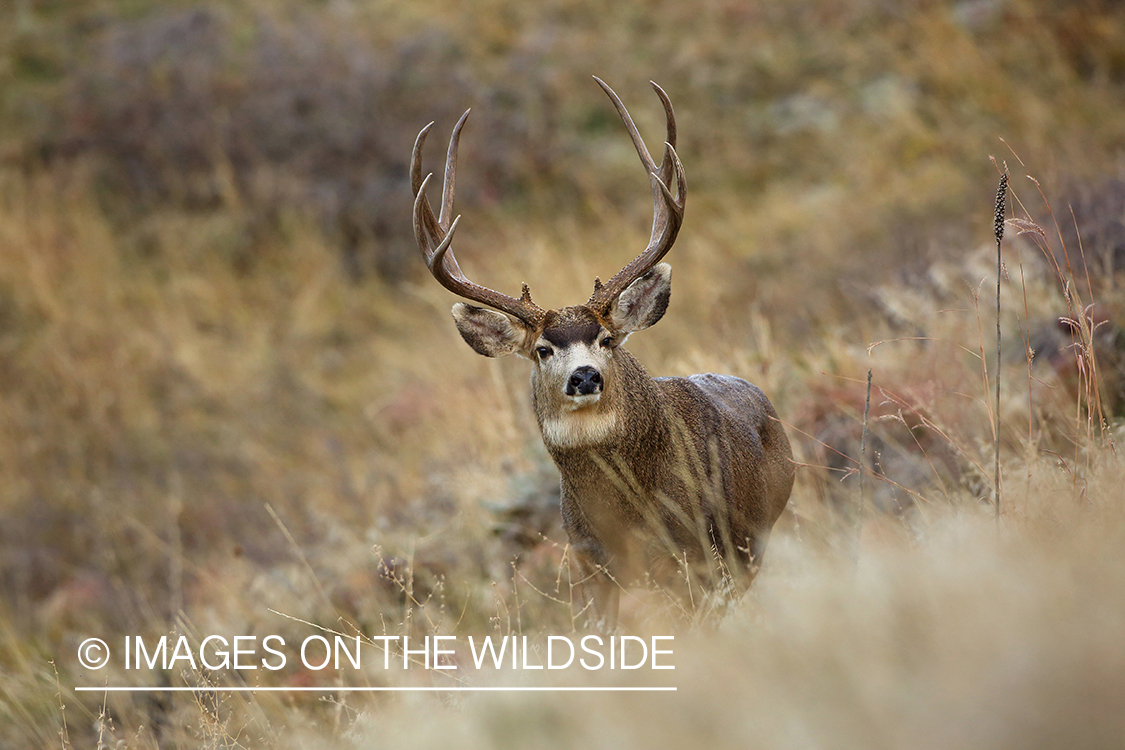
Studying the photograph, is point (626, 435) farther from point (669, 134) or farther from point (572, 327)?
point (669, 134)

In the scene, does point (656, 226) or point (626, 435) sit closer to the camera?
point (626, 435)

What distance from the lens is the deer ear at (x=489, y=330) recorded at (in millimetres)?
4824

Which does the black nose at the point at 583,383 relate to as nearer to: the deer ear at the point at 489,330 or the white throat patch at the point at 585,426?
the white throat patch at the point at 585,426

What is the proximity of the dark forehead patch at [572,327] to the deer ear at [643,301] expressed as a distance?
6.1 inches

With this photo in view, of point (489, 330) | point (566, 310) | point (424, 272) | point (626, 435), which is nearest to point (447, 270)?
point (489, 330)

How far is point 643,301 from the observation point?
15.7 ft

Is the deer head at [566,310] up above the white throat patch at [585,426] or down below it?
above

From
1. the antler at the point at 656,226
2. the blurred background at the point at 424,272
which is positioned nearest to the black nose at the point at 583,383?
the antler at the point at 656,226

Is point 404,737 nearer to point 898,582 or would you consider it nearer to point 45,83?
point 898,582

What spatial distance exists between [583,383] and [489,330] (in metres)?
0.79

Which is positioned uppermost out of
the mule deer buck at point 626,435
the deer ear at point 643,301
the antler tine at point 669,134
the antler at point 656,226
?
the antler tine at point 669,134

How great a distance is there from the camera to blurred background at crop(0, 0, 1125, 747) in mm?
6723

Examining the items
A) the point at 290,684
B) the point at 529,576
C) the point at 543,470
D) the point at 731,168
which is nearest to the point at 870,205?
the point at 731,168

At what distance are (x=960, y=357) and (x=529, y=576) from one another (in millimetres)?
3054
